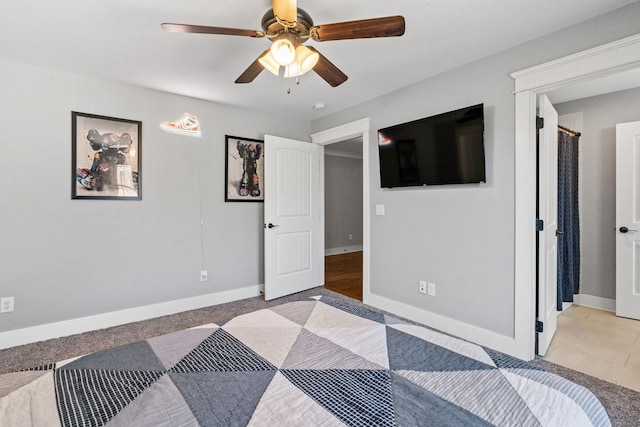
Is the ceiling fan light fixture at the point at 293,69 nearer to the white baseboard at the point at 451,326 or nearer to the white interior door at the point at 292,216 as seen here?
the white interior door at the point at 292,216

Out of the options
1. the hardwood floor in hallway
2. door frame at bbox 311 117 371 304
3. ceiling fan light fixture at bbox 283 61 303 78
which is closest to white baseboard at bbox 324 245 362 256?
the hardwood floor in hallway

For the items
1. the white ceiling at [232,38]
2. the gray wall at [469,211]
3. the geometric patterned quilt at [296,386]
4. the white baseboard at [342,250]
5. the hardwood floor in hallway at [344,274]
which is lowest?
the hardwood floor in hallway at [344,274]

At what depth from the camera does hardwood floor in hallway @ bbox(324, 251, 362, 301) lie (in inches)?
162

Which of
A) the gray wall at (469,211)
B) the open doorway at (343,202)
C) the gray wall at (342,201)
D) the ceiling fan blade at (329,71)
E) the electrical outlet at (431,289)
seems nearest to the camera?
the ceiling fan blade at (329,71)

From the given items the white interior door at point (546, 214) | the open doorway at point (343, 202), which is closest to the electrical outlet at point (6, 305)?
the white interior door at point (546, 214)

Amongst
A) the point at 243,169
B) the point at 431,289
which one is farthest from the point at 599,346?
the point at 243,169

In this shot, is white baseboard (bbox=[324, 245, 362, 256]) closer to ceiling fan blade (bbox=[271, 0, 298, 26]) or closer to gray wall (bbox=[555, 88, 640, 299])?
gray wall (bbox=[555, 88, 640, 299])

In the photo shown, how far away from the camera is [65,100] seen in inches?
106

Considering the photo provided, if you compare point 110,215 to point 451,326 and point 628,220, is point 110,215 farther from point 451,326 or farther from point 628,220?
point 628,220

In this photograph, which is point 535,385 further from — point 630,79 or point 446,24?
point 630,79

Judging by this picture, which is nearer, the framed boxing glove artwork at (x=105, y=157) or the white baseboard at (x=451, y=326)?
the white baseboard at (x=451, y=326)

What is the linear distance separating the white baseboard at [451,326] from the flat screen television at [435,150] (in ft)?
4.10

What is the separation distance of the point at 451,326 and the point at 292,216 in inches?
85.7

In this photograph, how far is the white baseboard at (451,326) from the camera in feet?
7.80
